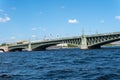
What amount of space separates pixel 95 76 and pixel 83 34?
103682 mm

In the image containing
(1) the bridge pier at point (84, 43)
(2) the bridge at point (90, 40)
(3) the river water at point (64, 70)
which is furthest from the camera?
(1) the bridge pier at point (84, 43)

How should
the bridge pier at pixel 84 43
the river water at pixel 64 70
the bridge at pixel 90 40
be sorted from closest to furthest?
the river water at pixel 64 70 → the bridge at pixel 90 40 → the bridge pier at pixel 84 43

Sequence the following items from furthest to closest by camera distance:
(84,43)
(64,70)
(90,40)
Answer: (90,40) < (84,43) < (64,70)

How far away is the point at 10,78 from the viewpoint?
28734mm

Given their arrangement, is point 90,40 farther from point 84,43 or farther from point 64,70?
point 64,70

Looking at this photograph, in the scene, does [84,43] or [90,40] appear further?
[90,40]

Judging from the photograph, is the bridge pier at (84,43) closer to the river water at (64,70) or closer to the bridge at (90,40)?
the bridge at (90,40)

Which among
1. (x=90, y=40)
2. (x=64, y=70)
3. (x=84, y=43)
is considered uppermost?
(x=90, y=40)

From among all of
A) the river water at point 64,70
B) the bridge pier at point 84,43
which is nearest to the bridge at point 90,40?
the bridge pier at point 84,43

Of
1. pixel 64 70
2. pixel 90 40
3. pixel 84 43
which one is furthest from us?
pixel 90 40

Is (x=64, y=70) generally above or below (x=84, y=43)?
below

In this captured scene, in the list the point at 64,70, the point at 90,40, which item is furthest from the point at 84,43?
the point at 64,70

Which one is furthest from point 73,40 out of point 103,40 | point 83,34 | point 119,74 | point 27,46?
point 119,74

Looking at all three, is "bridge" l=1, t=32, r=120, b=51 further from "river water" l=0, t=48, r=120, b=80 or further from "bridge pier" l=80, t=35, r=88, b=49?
"river water" l=0, t=48, r=120, b=80
